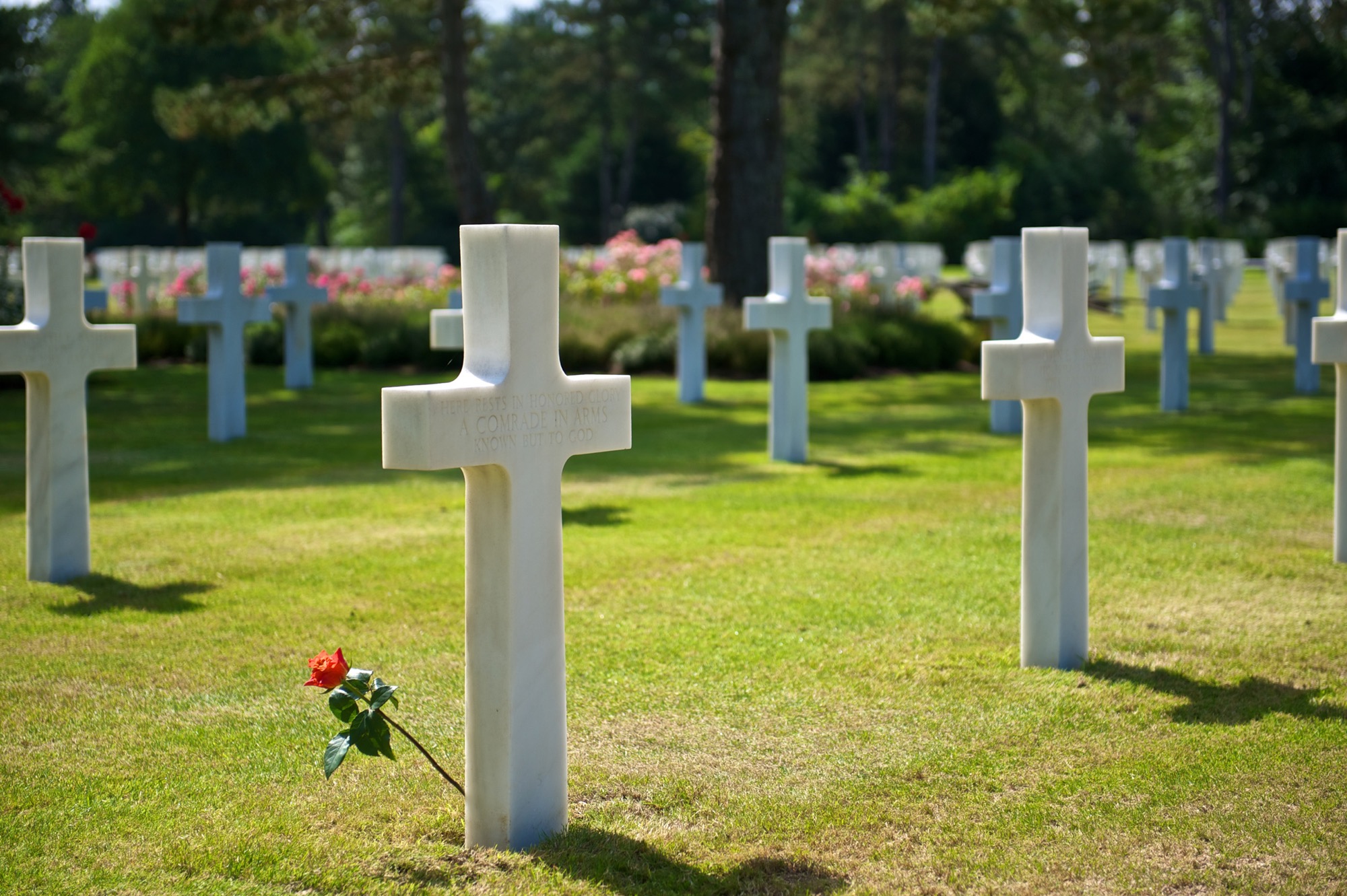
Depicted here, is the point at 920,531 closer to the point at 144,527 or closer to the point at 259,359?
the point at 144,527

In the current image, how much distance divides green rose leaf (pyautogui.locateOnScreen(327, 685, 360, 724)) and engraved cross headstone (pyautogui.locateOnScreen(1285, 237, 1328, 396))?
11969mm

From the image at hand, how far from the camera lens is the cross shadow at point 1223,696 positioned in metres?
4.31

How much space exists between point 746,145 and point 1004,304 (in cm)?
654

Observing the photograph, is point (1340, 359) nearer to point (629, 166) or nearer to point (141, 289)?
point (141, 289)

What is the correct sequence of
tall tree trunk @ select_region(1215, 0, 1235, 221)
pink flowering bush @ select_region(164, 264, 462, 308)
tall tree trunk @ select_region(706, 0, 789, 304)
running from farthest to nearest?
tall tree trunk @ select_region(1215, 0, 1235, 221), pink flowering bush @ select_region(164, 264, 462, 308), tall tree trunk @ select_region(706, 0, 789, 304)

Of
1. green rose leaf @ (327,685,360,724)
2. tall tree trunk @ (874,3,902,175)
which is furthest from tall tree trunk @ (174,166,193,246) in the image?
green rose leaf @ (327,685,360,724)

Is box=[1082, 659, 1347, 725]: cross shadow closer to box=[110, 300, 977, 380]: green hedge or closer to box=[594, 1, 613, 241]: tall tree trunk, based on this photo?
box=[110, 300, 977, 380]: green hedge

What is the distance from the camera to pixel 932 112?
51.7m

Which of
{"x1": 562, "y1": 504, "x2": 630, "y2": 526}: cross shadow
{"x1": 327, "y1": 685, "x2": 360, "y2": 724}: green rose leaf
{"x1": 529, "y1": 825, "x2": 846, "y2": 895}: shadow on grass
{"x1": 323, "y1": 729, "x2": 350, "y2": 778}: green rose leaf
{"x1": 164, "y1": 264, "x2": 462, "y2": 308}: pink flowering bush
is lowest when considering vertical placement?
{"x1": 529, "y1": 825, "x2": 846, "y2": 895}: shadow on grass

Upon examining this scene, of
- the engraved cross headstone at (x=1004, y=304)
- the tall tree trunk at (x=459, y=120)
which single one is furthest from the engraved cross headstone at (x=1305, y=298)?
the tall tree trunk at (x=459, y=120)

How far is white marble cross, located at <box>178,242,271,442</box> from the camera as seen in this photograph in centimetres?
1129

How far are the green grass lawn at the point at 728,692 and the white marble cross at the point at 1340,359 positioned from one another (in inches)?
6.9

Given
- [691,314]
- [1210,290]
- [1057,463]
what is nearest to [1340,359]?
[1057,463]

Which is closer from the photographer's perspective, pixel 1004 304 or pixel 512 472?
pixel 512 472
